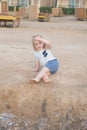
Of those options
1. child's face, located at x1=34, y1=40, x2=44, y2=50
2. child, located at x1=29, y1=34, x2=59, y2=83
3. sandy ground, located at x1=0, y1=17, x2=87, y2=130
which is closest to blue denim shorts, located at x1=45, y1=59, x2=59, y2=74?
child, located at x1=29, y1=34, x2=59, y2=83

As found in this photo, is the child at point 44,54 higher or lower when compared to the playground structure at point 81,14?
lower

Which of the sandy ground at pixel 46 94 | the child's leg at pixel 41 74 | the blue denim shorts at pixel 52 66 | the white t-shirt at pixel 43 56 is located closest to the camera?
the sandy ground at pixel 46 94

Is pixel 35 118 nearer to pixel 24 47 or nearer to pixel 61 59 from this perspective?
pixel 61 59

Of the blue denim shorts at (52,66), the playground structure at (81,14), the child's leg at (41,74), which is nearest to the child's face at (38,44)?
the blue denim shorts at (52,66)

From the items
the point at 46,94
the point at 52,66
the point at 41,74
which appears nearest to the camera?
the point at 46,94

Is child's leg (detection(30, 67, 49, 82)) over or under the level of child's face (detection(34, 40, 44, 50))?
under

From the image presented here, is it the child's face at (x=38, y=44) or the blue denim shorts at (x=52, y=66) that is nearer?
the blue denim shorts at (x=52, y=66)

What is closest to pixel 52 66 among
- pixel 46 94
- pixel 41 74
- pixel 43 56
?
pixel 43 56

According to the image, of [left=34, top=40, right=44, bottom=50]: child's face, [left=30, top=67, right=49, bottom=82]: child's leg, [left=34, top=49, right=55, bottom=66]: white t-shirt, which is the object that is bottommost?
[left=30, top=67, right=49, bottom=82]: child's leg

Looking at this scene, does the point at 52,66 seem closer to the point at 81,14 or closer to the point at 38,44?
the point at 38,44

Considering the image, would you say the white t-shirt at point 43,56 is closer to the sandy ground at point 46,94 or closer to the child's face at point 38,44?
the child's face at point 38,44

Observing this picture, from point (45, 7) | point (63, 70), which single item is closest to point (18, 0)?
point (45, 7)

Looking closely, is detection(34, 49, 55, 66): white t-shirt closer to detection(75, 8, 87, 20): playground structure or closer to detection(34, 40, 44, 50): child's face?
detection(34, 40, 44, 50): child's face

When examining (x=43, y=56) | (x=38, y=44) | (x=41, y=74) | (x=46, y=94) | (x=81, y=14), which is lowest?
(x=46, y=94)
